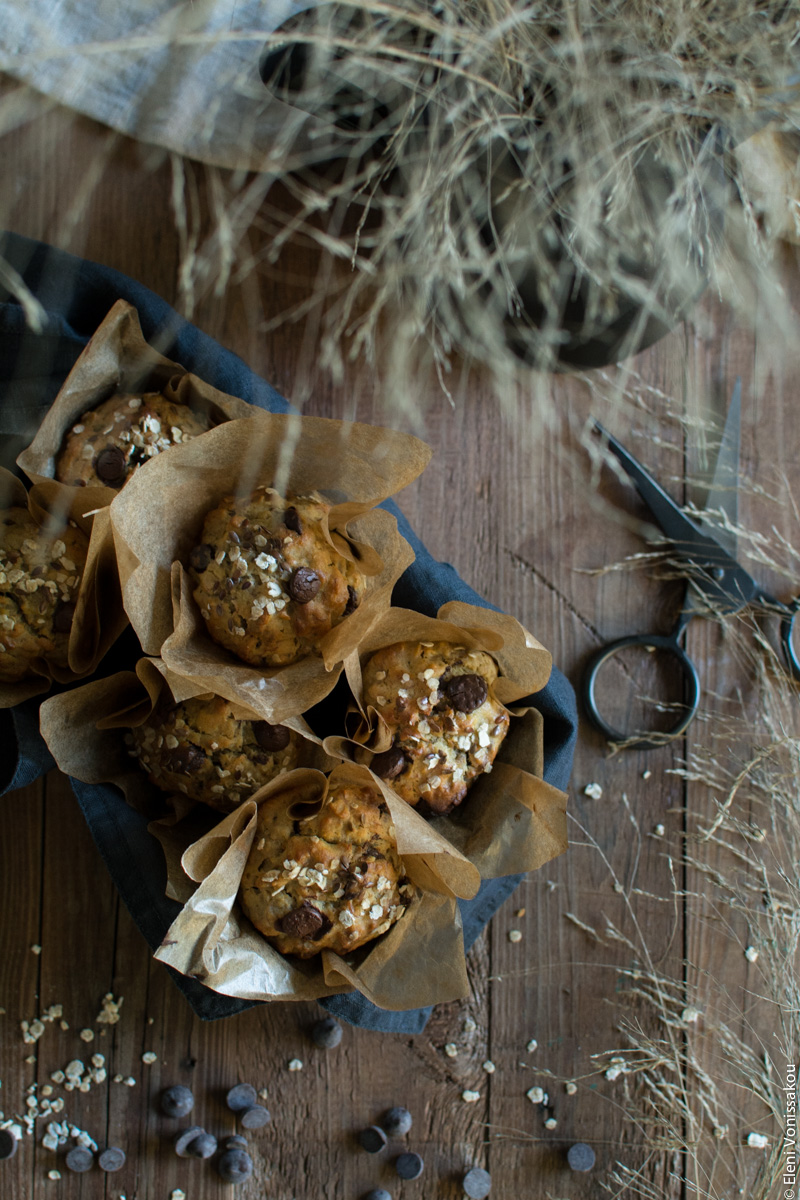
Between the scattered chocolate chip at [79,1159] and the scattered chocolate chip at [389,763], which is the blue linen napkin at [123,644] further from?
the scattered chocolate chip at [79,1159]

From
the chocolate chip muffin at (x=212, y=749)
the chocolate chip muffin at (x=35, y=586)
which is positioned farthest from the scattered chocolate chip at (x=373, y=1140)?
the chocolate chip muffin at (x=35, y=586)

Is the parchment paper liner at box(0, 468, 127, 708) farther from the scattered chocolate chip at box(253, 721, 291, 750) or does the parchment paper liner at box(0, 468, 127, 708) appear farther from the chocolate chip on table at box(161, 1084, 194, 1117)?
the chocolate chip on table at box(161, 1084, 194, 1117)

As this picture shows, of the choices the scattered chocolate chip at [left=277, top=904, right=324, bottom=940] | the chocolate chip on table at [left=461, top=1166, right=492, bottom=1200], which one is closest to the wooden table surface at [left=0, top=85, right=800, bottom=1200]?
the chocolate chip on table at [left=461, top=1166, right=492, bottom=1200]

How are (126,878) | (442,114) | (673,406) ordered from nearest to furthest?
(442,114) → (126,878) → (673,406)

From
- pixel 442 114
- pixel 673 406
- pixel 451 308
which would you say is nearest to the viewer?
pixel 442 114

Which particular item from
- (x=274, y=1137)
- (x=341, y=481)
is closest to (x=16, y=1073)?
(x=274, y=1137)

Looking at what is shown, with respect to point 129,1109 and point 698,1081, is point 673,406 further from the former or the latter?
point 129,1109
